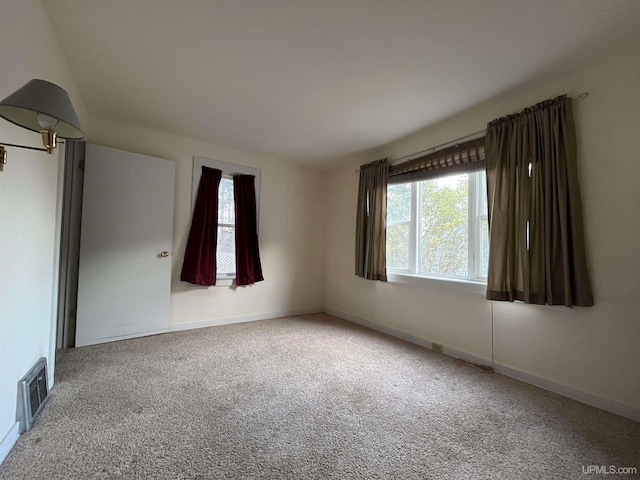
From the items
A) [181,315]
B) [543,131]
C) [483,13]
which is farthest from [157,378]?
[543,131]

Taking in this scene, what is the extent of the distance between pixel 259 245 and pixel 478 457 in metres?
3.42

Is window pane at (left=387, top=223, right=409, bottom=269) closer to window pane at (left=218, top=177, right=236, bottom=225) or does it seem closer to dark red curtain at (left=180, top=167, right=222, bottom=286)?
window pane at (left=218, top=177, right=236, bottom=225)

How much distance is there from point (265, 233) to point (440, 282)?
254cm

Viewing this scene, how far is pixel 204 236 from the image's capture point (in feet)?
11.8

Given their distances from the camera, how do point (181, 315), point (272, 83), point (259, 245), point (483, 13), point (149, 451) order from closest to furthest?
point (149, 451) < point (483, 13) < point (272, 83) < point (181, 315) < point (259, 245)

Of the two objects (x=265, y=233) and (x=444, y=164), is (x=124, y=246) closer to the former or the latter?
(x=265, y=233)

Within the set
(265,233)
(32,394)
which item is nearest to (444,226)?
(265,233)

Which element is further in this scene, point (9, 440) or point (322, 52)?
point (322, 52)

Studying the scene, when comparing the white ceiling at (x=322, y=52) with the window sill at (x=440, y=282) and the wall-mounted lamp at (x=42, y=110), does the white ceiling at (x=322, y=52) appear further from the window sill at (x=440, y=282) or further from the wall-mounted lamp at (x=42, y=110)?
the window sill at (x=440, y=282)

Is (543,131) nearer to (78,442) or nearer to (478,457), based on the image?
(478,457)

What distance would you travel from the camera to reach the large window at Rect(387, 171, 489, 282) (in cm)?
274

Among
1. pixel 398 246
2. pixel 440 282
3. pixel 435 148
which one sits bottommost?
pixel 440 282

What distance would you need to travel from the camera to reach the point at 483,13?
1.60 metres

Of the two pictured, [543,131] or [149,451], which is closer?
[149,451]
